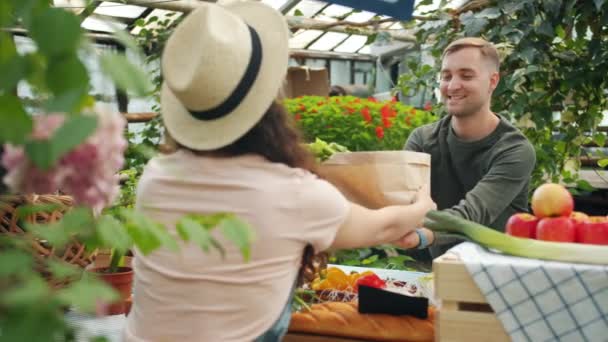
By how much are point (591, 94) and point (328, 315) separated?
9.63ft

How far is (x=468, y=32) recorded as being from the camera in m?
3.97

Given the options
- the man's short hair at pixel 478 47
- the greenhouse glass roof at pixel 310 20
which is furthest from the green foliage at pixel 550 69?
the man's short hair at pixel 478 47

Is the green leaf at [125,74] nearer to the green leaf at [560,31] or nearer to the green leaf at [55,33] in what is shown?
the green leaf at [55,33]

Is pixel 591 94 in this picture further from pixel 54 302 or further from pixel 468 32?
pixel 54 302

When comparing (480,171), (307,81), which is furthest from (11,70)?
(307,81)

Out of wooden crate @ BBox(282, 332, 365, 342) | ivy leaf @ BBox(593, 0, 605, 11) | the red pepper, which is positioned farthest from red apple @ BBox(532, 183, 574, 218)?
ivy leaf @ BBox(593, 0, 605, 11)

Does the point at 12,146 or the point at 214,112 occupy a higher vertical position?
the point at 12,146

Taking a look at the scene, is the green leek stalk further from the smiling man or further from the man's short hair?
the man's short hair

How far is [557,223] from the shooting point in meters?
1.75

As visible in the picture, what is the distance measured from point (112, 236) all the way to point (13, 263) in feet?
0.35

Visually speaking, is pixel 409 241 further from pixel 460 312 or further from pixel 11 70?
pixel 11 70

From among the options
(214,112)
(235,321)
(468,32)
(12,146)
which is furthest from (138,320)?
(468,32)

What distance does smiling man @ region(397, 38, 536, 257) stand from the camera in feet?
8.80

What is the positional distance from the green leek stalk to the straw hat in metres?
0.65
